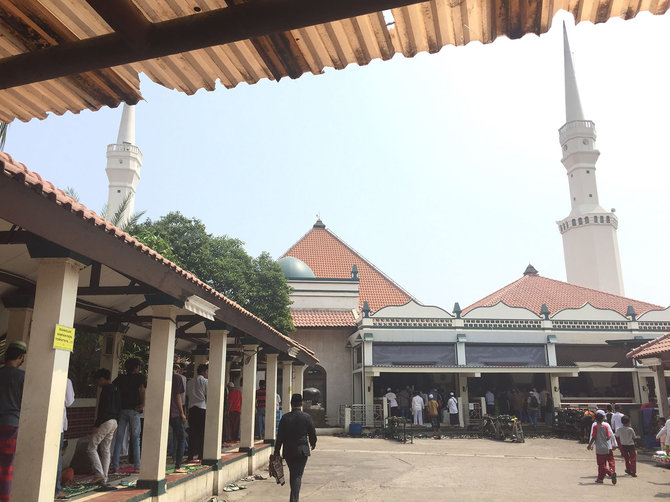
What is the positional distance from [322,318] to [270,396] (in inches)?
606

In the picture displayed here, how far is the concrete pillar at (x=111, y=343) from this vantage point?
10242 millimetres

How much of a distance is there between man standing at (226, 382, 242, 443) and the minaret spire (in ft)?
127

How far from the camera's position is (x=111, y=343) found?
10.4 m

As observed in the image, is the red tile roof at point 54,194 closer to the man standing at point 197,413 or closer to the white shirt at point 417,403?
the man standing at point 197,413

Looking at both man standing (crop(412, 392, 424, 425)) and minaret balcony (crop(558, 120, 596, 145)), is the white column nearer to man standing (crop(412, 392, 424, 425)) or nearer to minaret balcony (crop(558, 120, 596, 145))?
man standing (crop(412, 392, 424, 425))

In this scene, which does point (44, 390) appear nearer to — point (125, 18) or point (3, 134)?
point (125, 18)

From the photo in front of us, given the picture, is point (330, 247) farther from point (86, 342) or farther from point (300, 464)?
point (300, 464)

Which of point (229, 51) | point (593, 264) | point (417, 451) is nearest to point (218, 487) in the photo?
point (229, 51)

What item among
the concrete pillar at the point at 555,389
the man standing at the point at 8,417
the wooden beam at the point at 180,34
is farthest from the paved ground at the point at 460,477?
the concrete pillar at the point at 555,389

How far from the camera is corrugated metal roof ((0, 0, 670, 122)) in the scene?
238cm

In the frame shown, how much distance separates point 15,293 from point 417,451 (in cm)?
1318

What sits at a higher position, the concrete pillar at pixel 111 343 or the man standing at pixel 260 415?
the concrete pillar at pixel 111 343

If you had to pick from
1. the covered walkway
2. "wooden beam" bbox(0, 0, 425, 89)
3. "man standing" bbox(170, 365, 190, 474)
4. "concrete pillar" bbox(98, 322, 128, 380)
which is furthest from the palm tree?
"wooden beam" bbox(0, 0, 425, 89)

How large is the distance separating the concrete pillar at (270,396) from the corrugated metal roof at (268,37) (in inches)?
441
